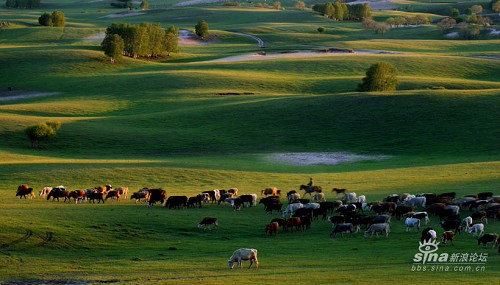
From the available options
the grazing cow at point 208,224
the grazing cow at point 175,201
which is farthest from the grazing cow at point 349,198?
the grazing cow at point 208,224

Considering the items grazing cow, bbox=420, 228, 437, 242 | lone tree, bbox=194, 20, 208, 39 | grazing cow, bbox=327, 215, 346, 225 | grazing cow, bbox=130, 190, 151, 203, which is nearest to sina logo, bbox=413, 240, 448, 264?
grazing cow, bbox=420, 228, 437, 242

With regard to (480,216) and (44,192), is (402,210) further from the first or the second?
(44,192)

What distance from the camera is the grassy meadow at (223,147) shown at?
28.0 meters

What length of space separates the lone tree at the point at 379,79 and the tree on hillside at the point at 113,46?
Result: 42090 millimetres

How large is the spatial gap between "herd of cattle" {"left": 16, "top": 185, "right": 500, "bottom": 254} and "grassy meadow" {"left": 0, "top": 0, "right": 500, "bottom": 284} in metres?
A: 0.70

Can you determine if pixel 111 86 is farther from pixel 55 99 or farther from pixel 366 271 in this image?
pixel 366 271

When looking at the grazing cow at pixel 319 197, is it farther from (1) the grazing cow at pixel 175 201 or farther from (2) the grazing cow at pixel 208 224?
(2) the grazing cow at pixel 208 224

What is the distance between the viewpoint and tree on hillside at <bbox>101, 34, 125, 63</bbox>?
11262 centimetres

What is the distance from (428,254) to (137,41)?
9797 centimetres

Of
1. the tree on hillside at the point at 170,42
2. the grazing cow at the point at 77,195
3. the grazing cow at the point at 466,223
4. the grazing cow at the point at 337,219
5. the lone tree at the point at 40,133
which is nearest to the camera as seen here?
the grazing cow at the point at 466,223

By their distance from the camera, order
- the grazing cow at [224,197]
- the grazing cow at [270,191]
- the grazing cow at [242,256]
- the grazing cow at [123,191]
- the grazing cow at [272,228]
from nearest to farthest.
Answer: the grazing cow at [242,256] → the grazing cow at [272,228] → the grazing cow at [224,197] → the grazing cow at [123,191] → the grazing cow at [270,191]

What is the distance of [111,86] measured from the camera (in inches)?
3829

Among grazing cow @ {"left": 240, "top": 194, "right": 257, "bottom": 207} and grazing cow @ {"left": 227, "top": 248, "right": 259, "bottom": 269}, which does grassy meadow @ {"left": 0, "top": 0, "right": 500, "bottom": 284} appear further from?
grazing cow @ {"left": 240, "top": 194, "right": 257, "bottom": 207}

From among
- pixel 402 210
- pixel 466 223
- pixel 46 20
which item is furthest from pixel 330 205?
pixel 46 20
